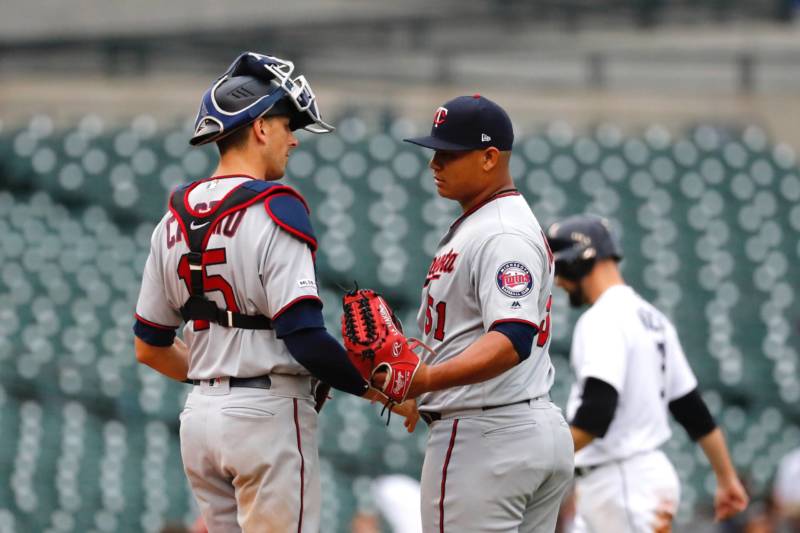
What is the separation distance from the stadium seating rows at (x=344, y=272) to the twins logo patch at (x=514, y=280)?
5333 millimetres

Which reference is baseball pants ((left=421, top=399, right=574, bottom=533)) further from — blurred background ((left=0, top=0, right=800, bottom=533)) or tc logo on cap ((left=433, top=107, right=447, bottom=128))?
blurred background ((left=0, top=0, right=800, bottom=533))

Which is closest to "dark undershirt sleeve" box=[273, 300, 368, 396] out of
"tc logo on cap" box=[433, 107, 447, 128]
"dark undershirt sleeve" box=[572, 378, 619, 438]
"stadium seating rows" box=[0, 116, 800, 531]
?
"tc logo on cap" box=[433, 107, 447, 128]

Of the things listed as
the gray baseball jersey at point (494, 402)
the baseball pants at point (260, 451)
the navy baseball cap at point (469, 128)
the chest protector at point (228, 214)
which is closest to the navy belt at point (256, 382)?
the baseball pants at point (260, 451)

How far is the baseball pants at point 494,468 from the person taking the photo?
3.06 m

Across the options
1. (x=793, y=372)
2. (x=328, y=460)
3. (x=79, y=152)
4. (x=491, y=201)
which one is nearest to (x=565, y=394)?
(x=328, y=460)

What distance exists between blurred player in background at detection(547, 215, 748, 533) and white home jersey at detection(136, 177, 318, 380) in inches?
55.4

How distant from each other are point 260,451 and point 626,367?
168cm

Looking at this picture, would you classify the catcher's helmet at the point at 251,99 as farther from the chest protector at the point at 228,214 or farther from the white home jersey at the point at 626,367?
the white home jersey at the point at 626,367

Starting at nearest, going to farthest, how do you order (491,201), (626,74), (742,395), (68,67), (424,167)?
(491,201) → (742,395) → (424,167) → (68,67) → (626,74)

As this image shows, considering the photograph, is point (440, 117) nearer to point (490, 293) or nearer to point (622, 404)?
point (490, 293)

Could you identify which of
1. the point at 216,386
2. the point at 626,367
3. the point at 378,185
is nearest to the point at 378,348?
the point at 216,386

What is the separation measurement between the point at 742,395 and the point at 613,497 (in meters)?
6.68

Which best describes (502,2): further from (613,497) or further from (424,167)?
(613,497)

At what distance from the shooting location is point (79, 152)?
1086cm
